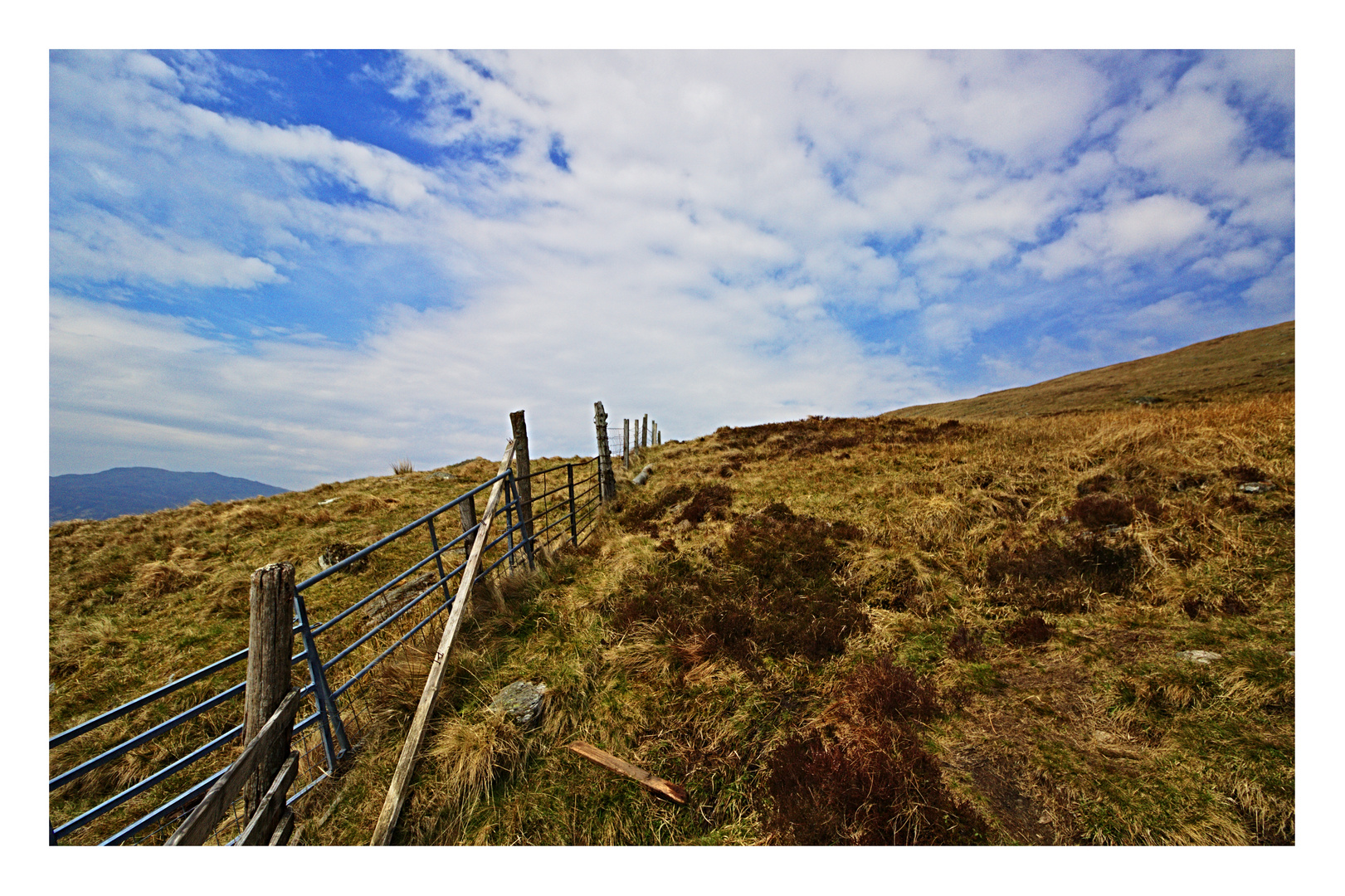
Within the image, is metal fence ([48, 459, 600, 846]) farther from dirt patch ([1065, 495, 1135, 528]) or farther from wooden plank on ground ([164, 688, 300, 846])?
dirt patch ([1065, 495, 1135, 528])

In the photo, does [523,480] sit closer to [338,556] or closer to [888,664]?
[888,664]

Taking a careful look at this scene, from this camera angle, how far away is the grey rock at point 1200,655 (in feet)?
15.5

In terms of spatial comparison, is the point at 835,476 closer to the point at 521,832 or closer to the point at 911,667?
the point at 911,667

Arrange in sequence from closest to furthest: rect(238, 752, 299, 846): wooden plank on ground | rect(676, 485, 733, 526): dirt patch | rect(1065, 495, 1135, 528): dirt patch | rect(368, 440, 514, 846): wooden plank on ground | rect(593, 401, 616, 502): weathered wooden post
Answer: rect(238, 752, 299, 846): wooden plank on ground, rect(368, 440, 514, 846): wooden plank on ground, rect(1065, 495, 1135, 528): dirt patch, rect(676, 485, 733, 526): dirt patch, rect(593, 401, 616, 502): weathered wooden post

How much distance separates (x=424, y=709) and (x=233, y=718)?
4.74 m

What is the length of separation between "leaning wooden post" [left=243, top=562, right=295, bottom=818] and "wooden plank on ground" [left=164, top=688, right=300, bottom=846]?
90 mm

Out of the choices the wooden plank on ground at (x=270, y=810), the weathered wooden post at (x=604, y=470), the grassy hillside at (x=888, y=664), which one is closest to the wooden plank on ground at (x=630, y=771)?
the grassy hillside at (x=888, y=664)

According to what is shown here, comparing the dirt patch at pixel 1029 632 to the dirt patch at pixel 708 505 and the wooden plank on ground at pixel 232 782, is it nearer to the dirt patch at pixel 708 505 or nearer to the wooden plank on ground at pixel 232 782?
the dirt patch at pixel 708 505

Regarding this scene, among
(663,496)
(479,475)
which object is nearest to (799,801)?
(663,496)

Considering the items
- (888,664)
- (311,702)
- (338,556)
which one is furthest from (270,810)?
(338,556)

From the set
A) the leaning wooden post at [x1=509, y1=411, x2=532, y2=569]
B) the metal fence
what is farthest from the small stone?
the leaning wooden post at [x1=509, y1=411, x2=532, y2=569]

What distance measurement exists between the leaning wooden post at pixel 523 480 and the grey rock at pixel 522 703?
9.82ft

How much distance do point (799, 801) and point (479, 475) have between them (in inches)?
756

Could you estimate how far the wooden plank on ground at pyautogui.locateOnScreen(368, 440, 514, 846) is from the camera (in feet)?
13.3
